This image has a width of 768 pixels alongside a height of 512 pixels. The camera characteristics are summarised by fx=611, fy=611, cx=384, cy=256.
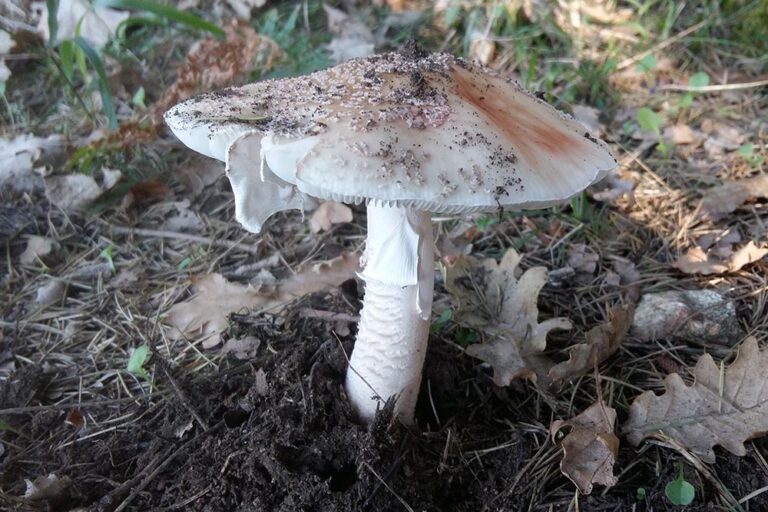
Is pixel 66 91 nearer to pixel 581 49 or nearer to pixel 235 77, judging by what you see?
pixel 235 77

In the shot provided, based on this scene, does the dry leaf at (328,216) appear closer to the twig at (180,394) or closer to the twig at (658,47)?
the twig at (180,394)

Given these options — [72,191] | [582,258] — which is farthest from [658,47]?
[72,191]

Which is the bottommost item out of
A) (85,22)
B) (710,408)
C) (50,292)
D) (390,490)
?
(50,292)

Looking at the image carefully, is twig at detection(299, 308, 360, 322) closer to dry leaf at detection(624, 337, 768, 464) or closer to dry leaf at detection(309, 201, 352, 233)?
dry leaf at detection(309, 201, 352, 233)

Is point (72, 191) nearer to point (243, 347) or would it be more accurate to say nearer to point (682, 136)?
point (243, 347)

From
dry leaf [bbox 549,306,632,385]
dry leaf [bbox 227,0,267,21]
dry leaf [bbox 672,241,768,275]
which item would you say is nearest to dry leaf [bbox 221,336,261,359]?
dry leaf [bbox 549,306,632,385]

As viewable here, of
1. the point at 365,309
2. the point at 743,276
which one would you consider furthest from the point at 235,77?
the point at 743,276

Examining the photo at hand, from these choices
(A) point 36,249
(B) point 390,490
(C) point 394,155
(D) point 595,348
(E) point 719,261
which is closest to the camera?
(C) point 394,155
